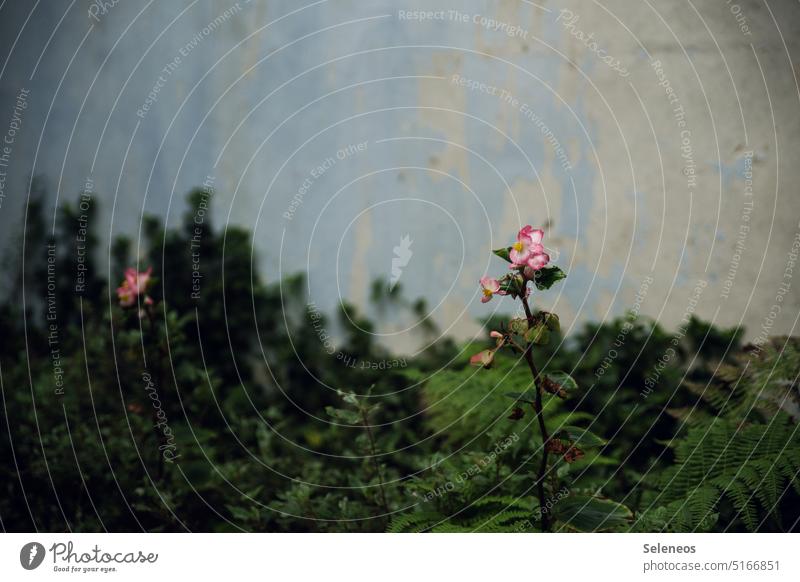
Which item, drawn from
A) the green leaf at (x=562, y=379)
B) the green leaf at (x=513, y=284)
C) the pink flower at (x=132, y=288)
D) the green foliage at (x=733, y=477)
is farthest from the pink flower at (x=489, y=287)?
the pink flower at (x=132, y=288)

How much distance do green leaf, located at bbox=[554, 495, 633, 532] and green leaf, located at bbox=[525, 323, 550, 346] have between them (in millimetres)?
401

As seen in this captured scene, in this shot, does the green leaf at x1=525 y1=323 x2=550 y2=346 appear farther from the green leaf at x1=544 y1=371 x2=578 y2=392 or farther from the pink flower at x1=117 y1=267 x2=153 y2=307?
the pink flower at x1=117 y1=267 x2=153 y2=307

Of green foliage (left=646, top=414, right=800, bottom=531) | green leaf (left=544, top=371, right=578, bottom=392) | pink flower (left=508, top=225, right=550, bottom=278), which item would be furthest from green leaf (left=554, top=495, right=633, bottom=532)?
pink flower (left=508, top=225, right=550, bottom=278)

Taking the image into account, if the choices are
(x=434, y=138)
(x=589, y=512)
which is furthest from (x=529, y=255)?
(x=434, y=138)

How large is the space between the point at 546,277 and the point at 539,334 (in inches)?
4.9

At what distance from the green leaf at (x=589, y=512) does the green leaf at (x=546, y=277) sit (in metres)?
0.51

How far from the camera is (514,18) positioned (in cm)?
280

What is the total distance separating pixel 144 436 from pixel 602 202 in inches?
69.3

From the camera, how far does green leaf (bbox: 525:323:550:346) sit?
5.35 ft

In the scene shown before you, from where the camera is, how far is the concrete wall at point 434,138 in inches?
105

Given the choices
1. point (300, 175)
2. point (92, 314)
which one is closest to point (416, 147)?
point (300, 175)
